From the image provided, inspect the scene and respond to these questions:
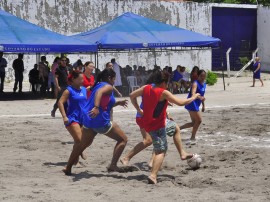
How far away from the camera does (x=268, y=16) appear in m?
42.2

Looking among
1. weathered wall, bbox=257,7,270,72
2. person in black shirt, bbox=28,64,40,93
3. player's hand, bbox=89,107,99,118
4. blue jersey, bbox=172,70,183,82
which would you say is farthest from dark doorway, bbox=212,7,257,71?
player's hand, bbox=89,107,99,118

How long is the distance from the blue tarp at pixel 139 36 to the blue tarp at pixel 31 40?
39.4 inches

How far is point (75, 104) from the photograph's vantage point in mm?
10469

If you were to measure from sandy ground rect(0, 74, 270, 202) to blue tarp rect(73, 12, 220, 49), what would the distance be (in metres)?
6.80

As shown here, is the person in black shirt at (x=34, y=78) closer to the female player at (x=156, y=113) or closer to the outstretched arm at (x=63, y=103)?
the outstretched arm at (x=63, y=103)

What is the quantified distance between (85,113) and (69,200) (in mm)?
1822

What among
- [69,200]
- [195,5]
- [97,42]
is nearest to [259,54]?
[195,5]

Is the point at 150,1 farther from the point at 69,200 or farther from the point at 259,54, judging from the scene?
the point at 69,200

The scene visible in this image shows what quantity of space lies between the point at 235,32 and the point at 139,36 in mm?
16767

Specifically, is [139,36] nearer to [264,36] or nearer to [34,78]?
[34,78]

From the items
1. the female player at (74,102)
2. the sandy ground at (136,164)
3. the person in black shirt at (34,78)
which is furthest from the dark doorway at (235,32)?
the female player at (74,102)

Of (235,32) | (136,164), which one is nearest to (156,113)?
(136,164)

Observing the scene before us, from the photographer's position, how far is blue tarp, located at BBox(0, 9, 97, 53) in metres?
23.4

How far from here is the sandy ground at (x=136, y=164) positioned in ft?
28.7
